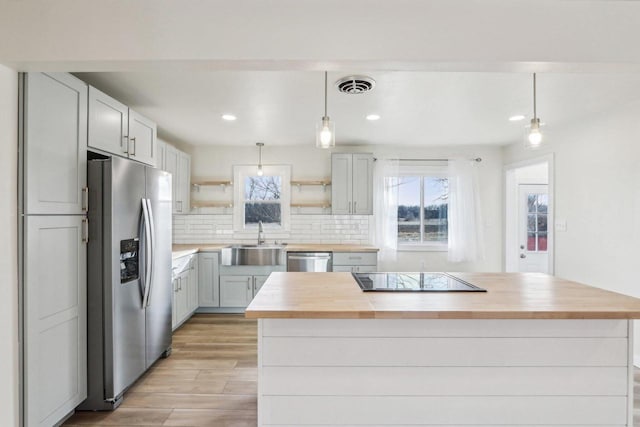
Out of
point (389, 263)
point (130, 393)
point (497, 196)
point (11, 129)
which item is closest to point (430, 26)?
point (11, 129)

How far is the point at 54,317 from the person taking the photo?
6.30 feet

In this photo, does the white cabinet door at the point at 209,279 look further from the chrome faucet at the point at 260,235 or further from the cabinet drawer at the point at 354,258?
the cabinet drawer at the point at 354,258

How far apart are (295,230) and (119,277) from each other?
2834 millimetres

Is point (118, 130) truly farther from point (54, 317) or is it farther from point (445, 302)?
point (445, 302)

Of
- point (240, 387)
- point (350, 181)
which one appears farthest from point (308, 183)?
point (240, 387)

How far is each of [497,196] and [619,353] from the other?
3.56 meters

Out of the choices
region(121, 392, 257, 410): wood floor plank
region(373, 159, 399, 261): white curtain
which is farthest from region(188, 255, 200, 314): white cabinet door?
region(373, 159, 399, 261): white curtain

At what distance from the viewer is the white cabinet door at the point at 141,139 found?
2746 mm

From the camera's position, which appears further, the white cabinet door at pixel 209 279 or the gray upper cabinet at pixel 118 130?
the white cabinet door at pixel 209 279

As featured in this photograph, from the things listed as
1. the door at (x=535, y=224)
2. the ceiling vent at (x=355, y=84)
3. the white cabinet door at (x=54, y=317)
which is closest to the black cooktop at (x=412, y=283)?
the ceiling vent at (x=355, y=84)

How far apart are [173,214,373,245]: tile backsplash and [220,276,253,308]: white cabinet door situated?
78cm

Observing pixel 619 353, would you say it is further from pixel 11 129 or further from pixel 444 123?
pixel 11 129

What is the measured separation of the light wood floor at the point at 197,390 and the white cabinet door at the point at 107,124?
178 cm

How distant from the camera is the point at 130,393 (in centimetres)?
246
